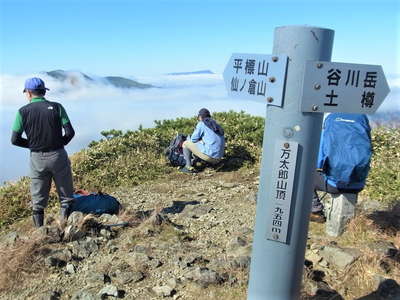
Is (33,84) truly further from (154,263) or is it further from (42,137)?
(154,263)

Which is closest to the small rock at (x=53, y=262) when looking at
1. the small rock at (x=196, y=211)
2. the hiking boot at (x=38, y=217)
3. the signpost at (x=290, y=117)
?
the hiking boot at (x=38, y=217)

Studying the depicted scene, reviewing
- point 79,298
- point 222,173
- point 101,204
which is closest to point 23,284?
point 79,298

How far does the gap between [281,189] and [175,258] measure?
2153 millimetres

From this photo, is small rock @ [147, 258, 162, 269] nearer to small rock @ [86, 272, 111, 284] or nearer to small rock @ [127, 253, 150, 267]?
small rock @ [127, 253, 150, 267]

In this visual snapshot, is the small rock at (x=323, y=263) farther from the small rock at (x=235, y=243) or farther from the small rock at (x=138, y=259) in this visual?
the small rock at (x=138, y=259)

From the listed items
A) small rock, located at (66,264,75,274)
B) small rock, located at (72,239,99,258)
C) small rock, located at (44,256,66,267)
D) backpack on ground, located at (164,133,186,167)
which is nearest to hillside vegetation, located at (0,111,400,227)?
backpack on ground, located at (164,133,186,167)

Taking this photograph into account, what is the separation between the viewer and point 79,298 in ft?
12.7

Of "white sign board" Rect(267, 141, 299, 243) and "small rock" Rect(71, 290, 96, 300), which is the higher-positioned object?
"white sign board" Rect(267, 141, 299, 243)

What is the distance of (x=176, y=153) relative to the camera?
950 centimetres

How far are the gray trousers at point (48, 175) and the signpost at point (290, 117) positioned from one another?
353 cm

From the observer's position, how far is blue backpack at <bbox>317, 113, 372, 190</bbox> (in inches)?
195

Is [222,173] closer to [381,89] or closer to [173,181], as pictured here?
[173,181]

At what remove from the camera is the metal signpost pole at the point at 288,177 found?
2496 millimetres

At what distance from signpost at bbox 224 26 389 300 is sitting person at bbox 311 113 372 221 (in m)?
2.32
